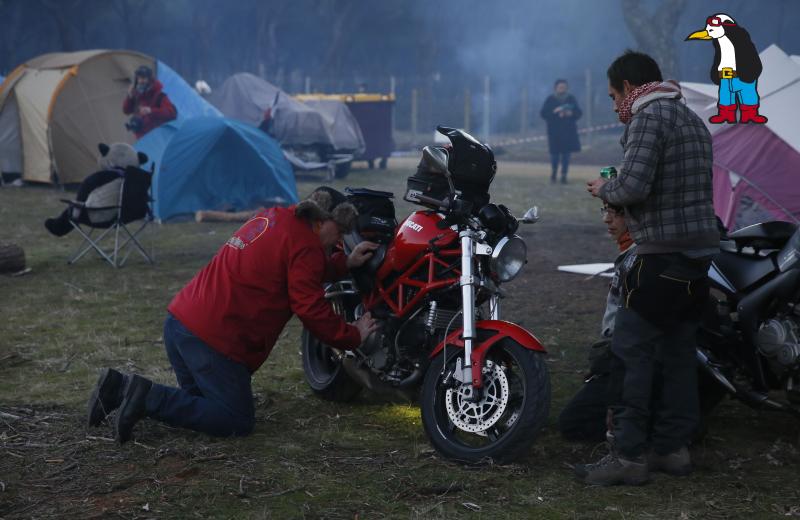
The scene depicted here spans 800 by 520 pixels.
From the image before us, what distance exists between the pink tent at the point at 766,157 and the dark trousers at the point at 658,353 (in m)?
5.96

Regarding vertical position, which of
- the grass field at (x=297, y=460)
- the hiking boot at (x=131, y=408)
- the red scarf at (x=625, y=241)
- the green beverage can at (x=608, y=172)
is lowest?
the grass field at (x=297, y=460)

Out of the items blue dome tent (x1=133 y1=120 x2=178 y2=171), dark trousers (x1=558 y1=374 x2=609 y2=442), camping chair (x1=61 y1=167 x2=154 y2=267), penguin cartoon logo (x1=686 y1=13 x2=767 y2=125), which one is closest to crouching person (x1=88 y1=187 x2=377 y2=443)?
dark trousers (x1=558 y1=374 x2=609 y2=442)

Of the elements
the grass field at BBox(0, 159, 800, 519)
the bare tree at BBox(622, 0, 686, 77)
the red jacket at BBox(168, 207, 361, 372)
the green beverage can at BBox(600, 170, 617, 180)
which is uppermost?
the bare tree at BBox(622, 0, 686, 77)

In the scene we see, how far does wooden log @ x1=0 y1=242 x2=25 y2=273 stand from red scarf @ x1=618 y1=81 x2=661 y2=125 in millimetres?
7307

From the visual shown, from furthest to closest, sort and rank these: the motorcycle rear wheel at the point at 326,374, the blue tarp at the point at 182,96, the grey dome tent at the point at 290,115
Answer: the grey dome tent at the point at 290,115, the blue tarp at the point at 182,96, the motorcycle rear wheel at the point at 326,374

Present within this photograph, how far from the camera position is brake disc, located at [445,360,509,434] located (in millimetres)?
4613

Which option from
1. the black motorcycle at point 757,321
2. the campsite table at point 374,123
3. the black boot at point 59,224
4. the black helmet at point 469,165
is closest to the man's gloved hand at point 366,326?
the black helmet at point 469,165

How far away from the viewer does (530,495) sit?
4309 millimetres

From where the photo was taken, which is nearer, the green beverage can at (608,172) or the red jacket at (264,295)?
the green beverage can at (608,172)

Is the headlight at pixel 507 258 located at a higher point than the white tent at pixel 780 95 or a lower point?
lower

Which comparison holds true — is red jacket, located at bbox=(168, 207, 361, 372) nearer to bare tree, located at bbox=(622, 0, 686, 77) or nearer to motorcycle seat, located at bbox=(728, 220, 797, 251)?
motorcycle seat, located at bbox=(728, 220, 797, 251)

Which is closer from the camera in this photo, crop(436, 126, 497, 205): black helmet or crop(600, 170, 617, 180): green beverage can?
crop(600, 170, 617, 180): green beverage can

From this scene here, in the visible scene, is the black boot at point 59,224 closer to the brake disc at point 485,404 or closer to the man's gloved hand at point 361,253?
the man's gloved hand at point 361,253

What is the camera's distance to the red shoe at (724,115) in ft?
35.5
